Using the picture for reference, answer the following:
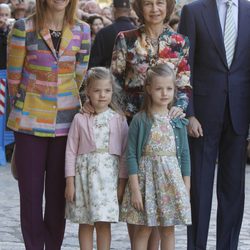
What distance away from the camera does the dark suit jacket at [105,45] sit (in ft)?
30.3

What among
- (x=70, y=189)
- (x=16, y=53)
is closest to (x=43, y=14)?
(x=16, y=53)

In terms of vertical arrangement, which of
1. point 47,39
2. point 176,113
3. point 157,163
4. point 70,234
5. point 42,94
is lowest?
point 70,234

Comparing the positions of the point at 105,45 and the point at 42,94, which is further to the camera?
the point at 105,45

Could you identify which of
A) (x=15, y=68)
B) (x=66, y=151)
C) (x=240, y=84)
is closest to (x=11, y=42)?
(x=15, y=68)

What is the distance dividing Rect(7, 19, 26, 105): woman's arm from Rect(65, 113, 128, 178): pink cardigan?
44 cm

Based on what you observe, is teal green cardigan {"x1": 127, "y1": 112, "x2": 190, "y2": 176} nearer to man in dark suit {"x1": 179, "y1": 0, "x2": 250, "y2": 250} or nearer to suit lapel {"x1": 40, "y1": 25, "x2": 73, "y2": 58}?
man in dark suit {"x1": 179, "y1": 0, "x2": 250, "y2": 250}

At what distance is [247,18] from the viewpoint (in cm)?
600

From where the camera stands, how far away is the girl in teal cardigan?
212 inches

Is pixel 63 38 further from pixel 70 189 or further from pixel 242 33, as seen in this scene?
pixel 242 33

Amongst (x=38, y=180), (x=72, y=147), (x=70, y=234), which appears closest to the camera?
(x=72, y=147)

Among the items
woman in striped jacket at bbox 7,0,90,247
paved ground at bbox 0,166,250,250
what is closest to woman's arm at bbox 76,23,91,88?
woman in striped jacket at bbox 7,0,90,247

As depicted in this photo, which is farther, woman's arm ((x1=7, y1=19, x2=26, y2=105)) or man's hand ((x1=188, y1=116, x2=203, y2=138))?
man's hand ((x1=188, y1=116, x2=203, y2=138))

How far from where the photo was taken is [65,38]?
5473 mm

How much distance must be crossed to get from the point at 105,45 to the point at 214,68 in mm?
3505
